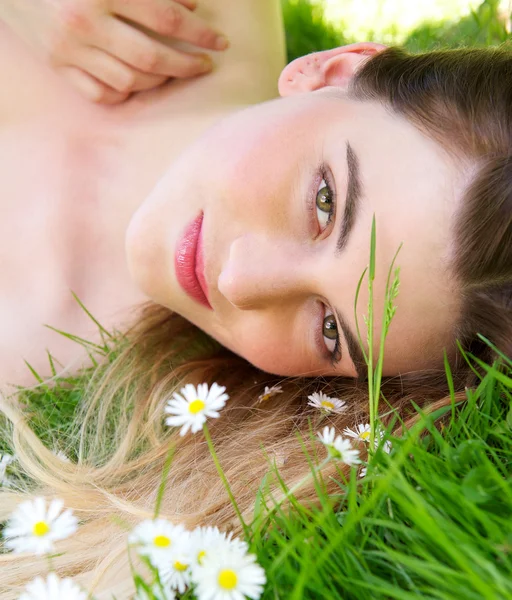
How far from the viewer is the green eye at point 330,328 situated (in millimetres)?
2020

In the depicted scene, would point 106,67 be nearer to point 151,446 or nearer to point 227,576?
point 151,446

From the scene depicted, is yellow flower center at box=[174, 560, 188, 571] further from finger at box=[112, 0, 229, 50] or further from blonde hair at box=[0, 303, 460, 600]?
finger at box=[112, 0, 229, 50]

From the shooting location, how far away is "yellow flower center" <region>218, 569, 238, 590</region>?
97 centimetres

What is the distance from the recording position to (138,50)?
2.74m

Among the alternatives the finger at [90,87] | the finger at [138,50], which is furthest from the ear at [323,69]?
the finger at [90,87]

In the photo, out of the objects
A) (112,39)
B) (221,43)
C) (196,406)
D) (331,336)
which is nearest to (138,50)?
(112,39)

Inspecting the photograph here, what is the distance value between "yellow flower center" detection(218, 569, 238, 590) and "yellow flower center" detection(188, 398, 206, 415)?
35 cm

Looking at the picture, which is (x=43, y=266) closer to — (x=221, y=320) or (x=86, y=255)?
(x=86, y=255)

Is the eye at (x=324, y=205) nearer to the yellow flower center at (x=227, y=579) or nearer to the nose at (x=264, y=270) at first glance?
the nose at (x=264, y=270)

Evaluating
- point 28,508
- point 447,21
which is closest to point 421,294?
point 28,508

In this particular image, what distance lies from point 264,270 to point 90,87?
59.7 inches

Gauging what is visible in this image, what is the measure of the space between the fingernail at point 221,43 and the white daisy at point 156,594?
248 centimetres

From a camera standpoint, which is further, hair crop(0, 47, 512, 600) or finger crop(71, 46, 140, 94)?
finger crop(71, 46, 140, 94)

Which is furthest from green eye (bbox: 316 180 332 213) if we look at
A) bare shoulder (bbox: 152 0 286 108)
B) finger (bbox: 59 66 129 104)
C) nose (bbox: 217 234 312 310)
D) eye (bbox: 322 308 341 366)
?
finger (bbox: 59 66 129 104)
